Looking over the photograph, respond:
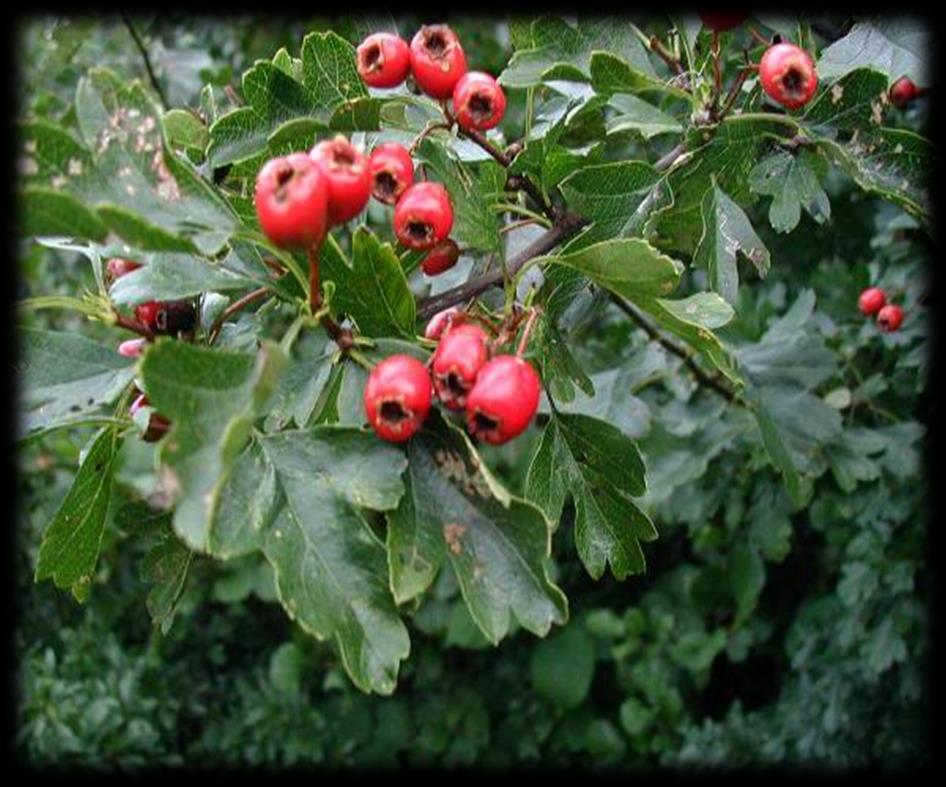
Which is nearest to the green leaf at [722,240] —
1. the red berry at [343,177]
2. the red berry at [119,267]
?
the red berry at [343,177]

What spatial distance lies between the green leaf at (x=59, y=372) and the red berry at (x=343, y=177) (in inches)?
10.6

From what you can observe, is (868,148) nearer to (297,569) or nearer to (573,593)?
(297,569)

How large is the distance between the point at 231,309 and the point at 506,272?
0.23 meters

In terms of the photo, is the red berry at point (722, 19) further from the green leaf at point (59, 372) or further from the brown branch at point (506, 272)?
the green leaf at point (59, 372)

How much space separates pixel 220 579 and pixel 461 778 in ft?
2.81

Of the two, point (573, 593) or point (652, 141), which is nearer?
point (652, 141)

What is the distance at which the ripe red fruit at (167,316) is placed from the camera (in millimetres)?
919

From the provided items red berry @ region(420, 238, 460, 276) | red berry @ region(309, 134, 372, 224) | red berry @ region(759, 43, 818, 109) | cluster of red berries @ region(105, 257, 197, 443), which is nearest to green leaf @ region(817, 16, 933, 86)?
red berry @ region(759, 43, 818, 109)

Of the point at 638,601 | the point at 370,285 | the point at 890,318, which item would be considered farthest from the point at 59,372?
the point at 638,601

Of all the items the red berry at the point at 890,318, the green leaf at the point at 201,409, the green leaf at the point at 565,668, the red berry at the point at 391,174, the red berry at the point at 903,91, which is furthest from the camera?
the green leaf at the point at 565,668

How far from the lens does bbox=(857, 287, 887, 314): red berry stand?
177cm

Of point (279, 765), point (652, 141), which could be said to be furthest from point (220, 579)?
point (652, 141)

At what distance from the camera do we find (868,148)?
1028 mm

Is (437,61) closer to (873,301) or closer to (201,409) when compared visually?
(201,409)
